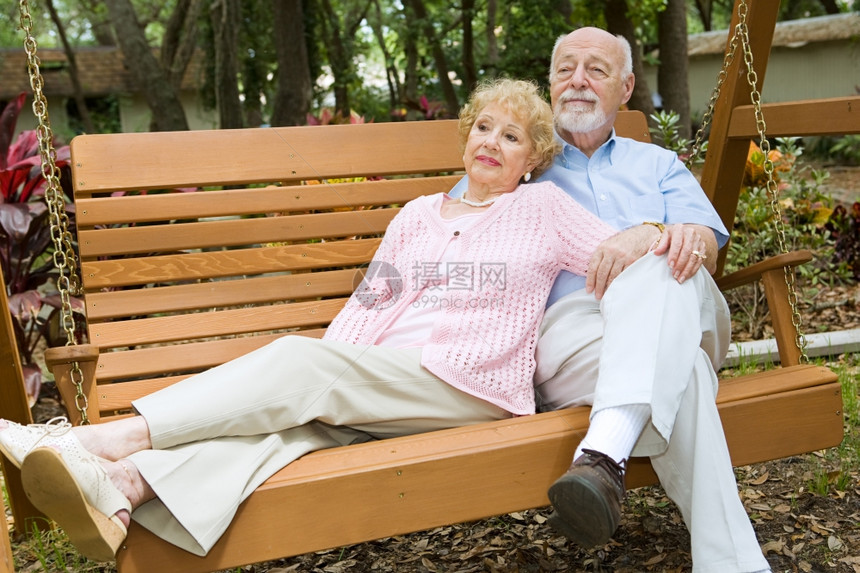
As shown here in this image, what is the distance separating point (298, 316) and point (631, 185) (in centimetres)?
132

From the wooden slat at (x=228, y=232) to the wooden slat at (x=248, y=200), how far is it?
0.04 metres

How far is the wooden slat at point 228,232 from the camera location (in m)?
3.05

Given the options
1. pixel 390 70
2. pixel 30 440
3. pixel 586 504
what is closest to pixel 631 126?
pixel 586 504

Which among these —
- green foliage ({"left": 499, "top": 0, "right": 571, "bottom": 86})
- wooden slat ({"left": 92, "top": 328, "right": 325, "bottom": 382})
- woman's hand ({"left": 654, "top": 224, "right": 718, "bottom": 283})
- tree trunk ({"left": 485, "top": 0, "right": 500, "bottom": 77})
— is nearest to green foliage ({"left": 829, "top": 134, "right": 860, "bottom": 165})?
green foliage ({"left": 499, "top": 0, "right": 571, "bottom": 86})

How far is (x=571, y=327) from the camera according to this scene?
2734 mm

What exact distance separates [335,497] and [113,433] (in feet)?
1.88

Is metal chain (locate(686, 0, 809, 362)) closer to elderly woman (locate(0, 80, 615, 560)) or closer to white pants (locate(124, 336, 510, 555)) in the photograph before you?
elderly woman (locate(0, 80, 615, 560))

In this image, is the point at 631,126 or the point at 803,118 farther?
the point at 631,126

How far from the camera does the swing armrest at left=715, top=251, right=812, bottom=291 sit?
281 cm

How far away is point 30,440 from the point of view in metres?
2.11

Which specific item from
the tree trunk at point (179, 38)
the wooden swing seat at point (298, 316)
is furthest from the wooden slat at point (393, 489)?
the tree trunk at point (179, 38)

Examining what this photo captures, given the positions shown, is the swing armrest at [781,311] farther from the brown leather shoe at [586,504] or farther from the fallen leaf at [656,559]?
the brown leather shoe at [586,504]

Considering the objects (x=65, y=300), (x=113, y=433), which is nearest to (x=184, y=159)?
(x=65, y=300)

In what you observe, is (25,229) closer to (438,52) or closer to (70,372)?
(70,372)
